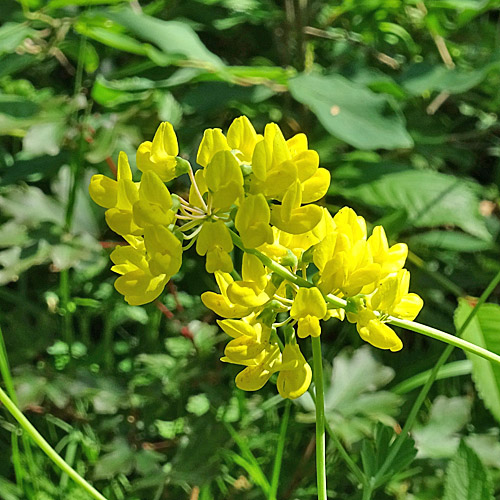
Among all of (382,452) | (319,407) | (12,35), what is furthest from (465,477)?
(12,35)

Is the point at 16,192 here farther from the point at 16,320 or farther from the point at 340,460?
the point at 340,460

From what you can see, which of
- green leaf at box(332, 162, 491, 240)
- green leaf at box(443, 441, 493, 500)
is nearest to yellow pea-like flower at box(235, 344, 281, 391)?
green leaf at box(443, 441, 493, 500)

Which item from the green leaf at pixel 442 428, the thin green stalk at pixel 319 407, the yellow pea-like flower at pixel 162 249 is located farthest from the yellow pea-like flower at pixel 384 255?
the green leaf at pixel 442 428

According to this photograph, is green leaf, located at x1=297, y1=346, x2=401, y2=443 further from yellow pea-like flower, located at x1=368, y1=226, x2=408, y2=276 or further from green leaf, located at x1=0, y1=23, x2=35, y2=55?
green leaf, located at x1=0, y1=23, x2=35, y2=55

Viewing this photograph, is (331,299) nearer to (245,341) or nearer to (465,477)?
(245,341)

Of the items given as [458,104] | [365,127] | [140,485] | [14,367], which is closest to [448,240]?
[365,127]

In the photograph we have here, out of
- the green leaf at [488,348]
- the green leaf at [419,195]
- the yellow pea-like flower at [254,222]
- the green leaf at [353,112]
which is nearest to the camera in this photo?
the yellow pea-like flower at [254,222]

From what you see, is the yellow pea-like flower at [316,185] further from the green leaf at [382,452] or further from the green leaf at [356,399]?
the green leaf at [356,399]
